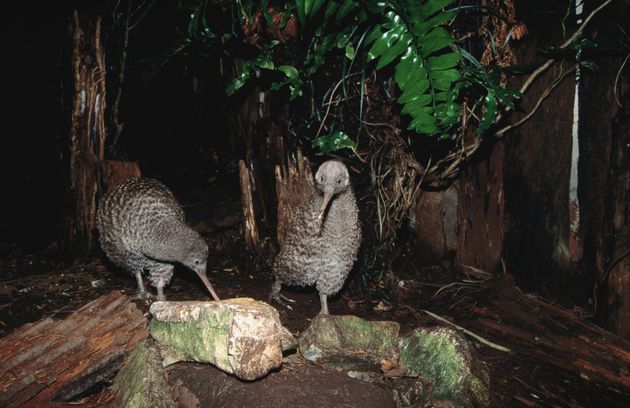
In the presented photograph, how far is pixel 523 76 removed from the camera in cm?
401

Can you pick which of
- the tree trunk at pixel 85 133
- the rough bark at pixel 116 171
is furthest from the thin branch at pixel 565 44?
the tree trunk at pixel 85 133

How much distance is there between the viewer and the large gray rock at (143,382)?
2.49 m

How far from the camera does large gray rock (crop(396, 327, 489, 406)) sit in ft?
8.71

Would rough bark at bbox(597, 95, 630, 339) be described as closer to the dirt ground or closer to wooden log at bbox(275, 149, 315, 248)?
the dirt ground

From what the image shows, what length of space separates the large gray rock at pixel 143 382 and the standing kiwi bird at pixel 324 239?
4.84ft

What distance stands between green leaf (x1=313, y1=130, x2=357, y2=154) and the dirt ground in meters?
1.39

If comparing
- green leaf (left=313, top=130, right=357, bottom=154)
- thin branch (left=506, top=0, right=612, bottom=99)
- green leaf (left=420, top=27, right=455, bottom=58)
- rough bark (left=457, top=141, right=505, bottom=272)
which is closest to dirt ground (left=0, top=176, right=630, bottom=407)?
rough bark (left=457, top=141, right=505, bottom=272)

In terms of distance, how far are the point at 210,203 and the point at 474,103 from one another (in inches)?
123

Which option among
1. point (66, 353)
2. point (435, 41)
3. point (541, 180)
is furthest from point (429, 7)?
point (66, 353)

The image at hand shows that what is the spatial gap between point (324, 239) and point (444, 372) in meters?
1.51

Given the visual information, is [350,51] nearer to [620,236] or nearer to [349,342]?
[349,342]

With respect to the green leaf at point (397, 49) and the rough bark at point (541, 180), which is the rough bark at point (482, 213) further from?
the green leaf at point (397, 49)

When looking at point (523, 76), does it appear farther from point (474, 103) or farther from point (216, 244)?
point (216, 244)

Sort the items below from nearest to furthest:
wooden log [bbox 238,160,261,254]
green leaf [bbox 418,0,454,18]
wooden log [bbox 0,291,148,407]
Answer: wooden log [bbox 0,291,148,407], green leaf [bbox 418,0,454,18], wooden log [bbox 238,160,261,254]
